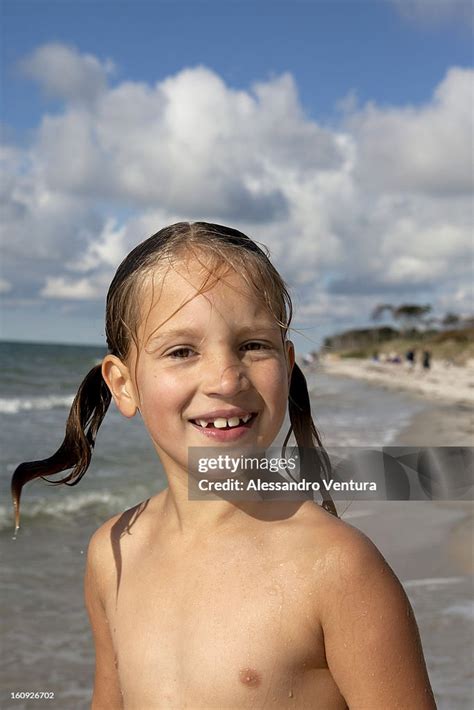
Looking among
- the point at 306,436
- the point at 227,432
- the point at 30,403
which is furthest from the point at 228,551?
the point at 30,403

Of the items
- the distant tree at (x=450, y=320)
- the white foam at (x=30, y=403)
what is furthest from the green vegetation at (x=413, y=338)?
the white foam at (x=30, y=403)

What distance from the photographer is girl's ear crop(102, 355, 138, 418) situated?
82.5 inches

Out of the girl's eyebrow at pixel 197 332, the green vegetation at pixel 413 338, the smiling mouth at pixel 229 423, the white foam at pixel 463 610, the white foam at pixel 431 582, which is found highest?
the green vegetation at pixel 413 338

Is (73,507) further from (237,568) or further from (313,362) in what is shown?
(313,362)

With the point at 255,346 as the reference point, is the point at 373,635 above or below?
below

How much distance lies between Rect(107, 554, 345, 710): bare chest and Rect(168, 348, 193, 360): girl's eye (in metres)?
0.53

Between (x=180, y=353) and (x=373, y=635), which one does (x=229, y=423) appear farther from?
(x=373, y=635)

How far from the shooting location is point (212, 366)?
1808 mm

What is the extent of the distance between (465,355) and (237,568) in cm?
5577

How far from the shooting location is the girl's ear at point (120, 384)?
210cm

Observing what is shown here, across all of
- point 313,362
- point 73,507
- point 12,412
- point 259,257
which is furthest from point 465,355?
point 259,257

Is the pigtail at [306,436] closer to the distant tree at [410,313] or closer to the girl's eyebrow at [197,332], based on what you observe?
the girl's eyebrow at [197,332]

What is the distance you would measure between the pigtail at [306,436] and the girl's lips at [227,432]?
335mm

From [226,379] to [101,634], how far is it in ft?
3.22
